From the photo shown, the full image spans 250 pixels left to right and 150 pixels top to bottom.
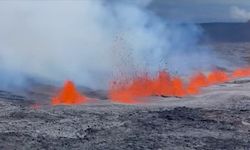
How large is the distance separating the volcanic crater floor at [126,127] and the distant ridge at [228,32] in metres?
102

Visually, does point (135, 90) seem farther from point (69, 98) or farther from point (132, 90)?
point (69, 98)

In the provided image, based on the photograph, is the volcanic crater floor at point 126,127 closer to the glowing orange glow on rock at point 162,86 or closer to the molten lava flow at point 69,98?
the molten lava flow at point 69,98

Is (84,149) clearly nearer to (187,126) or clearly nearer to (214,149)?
(214,149)

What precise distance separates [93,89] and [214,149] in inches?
779

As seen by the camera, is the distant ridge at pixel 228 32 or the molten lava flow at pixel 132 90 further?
the distant ridge at pixel 228 32

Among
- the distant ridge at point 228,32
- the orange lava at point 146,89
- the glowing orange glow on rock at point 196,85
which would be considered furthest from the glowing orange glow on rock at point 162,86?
the distant ridge at point 228,32

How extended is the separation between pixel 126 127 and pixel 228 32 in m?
122

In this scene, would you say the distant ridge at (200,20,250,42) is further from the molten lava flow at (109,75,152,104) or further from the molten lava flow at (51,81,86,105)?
the molten lava flow at (51,81,86,105)

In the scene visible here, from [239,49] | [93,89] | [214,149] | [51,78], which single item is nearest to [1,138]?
[214,149]

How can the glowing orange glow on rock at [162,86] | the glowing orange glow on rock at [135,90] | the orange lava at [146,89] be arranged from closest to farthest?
the glowing orange glow on rock at [135,90], the orange lava at [146,89], the glowing orange glow on rock at [162,86]

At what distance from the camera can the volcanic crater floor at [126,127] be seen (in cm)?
1625

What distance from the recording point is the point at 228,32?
136 meters

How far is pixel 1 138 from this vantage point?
16.4 m

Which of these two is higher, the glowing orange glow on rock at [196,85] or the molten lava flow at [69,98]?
the glowing orange glow on rock at [196,85]
